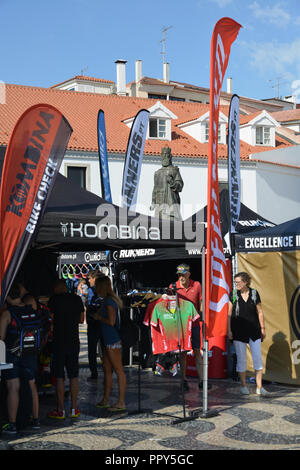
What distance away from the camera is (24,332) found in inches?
262

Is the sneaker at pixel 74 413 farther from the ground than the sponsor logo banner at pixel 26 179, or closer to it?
closer to it

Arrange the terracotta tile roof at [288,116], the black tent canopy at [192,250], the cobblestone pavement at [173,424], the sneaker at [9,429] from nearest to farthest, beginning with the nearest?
the cobblestone pavement at [173,424] < the sneaker at [9,429] < the black tent canopy at [192,250] < the terracotta tile roof at [288,116]

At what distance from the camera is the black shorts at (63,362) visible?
7161 millimetres

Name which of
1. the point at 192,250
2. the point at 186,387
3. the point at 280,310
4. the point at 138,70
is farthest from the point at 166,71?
the point at 186,387

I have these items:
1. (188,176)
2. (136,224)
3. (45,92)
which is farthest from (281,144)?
(136,224)

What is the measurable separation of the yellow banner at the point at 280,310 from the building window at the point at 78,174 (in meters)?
22.2

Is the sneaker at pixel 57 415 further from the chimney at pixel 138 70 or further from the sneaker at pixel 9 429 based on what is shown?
the chimney at pixel 138 70

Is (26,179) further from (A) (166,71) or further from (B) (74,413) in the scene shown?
(A) (166,71)

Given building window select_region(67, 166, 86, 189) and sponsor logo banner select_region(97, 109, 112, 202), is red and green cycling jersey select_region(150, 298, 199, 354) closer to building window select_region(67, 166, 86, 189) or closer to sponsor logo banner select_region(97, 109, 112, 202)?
sponsor logo banner select_region(97, 109, 112, 202)

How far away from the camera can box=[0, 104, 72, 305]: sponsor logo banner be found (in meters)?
5.76

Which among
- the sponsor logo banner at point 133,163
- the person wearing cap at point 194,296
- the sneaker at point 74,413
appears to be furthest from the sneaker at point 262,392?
the sponsor logo banner at point 133,163

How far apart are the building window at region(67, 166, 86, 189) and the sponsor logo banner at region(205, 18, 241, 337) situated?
24401 mm

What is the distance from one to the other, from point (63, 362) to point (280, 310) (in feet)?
13.8
